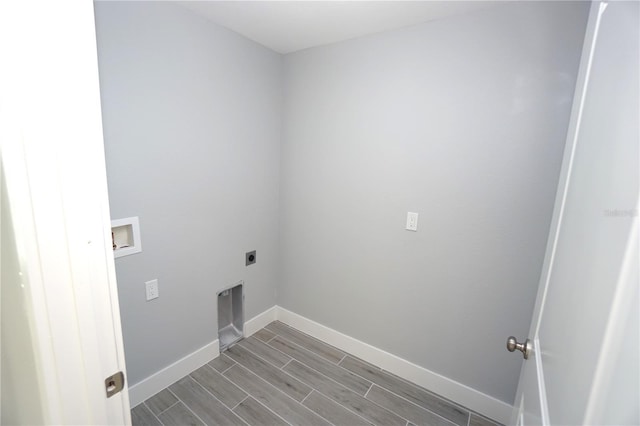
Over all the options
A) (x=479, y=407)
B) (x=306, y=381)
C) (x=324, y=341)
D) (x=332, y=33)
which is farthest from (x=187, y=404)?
(x=332, y=33)

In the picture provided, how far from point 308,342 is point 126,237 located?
1620mm

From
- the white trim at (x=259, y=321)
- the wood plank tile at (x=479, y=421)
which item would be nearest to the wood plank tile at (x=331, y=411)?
the wood plank tile at (x=479, y=421)

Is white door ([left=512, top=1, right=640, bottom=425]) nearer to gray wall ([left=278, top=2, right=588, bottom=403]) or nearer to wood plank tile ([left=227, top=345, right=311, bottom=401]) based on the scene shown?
gray wall ([left=278, top=2, right=588, bottom=403])

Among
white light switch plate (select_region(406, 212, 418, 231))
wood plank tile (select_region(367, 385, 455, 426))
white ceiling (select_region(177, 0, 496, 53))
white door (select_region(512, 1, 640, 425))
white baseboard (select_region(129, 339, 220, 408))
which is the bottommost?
wood plank tile (select_region(367, 385, 455, 426))

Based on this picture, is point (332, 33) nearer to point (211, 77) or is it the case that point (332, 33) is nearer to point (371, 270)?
point (211, 77)

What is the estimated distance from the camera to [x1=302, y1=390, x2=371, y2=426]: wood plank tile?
1.62m

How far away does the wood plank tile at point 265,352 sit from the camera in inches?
82.4

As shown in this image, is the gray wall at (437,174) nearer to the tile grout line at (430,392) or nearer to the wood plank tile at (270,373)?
the tile grout line at (430,392)

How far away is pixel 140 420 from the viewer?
157 centimetres

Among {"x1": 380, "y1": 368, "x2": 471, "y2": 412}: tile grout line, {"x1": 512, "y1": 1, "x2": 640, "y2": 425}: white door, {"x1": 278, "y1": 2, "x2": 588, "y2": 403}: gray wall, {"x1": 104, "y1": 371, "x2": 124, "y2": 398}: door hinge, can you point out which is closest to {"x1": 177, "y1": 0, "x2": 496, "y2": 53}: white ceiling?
{"x1": 278, "y1": 2, "x2": 588, "y2": 403}: gray wall

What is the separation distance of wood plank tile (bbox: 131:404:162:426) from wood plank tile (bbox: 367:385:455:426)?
4.34 ft

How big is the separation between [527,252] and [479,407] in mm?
1046

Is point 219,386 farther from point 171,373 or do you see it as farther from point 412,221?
point 412,221

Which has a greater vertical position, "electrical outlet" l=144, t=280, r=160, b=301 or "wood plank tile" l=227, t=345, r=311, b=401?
"electrical outlet" l=144, t=280, r=160, b=301
